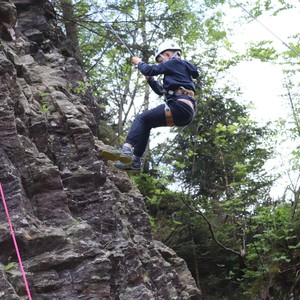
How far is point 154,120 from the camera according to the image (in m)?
7.02

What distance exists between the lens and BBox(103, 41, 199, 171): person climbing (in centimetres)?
691

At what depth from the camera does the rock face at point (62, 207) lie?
595cm

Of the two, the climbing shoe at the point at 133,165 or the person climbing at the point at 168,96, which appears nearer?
the person climbing at the point at 168,96

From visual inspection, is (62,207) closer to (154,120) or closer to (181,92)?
(154,120)

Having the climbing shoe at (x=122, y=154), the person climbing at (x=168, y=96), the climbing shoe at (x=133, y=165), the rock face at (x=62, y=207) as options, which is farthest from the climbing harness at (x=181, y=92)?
the rock face at (x=62, y=207)

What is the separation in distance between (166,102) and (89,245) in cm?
219

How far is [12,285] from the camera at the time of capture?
530 centimetres

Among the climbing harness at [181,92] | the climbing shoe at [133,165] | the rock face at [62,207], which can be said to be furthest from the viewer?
the climbing shoe at [133,165]

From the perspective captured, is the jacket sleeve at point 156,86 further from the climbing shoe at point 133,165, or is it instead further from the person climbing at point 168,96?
the climbing shoe at point 133,165

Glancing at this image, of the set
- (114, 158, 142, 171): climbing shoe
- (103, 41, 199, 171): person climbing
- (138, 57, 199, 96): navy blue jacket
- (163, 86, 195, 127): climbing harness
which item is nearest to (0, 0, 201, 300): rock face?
(114, 158, 142, 171): climbing shoe

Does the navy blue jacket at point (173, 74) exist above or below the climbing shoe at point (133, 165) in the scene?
above

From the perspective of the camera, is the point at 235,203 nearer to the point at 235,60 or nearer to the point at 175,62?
the point at 235,60

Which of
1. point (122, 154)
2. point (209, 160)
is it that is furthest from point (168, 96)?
point (209, 160)

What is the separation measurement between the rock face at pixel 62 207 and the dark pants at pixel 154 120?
1070 mm
